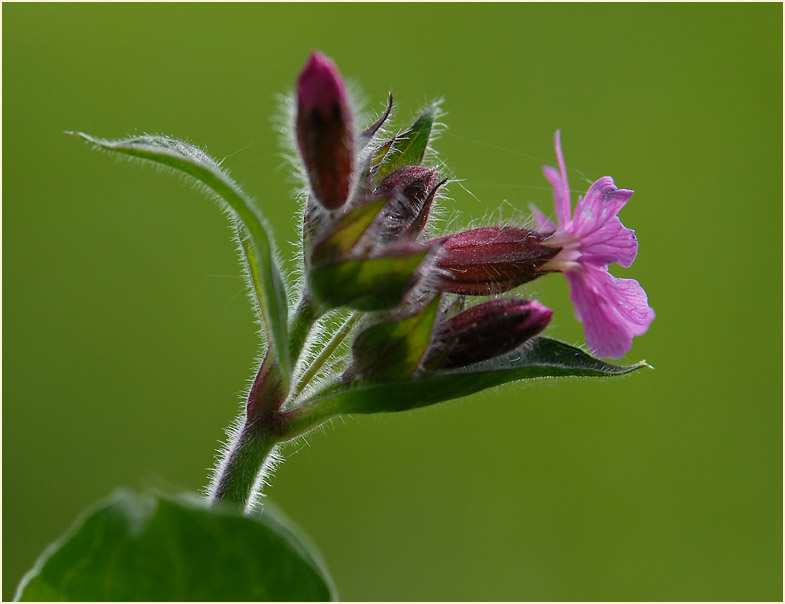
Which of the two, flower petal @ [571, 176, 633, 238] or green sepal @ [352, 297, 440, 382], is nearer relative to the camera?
green sepal @ [352, 297, 440, 382]

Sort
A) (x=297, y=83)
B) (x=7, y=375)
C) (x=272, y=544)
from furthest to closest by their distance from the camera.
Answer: (x=7, y=375), (x=297, y=83), (x=272, y=544)

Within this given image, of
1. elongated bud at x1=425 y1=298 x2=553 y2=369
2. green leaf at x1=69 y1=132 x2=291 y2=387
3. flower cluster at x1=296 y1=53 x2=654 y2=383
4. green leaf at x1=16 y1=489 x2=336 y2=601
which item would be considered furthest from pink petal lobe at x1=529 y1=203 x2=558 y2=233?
green leaf at x1=16 y1=489 x2=336 y2=601

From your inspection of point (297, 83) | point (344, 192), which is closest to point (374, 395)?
point (344, 192)

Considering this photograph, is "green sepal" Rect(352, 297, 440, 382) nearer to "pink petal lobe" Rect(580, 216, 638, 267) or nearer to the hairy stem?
the hairy stem

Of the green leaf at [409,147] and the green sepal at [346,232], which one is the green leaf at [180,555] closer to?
the green sepal at [346,232]

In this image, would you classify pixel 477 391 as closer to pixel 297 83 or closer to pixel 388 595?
pixel 297 83

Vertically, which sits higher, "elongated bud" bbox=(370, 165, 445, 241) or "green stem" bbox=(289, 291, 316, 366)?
"elongated bud" bbox=(370, 165, 445, 241)
